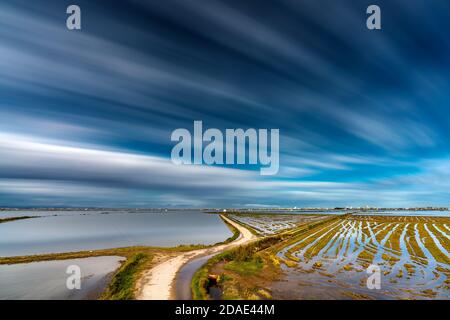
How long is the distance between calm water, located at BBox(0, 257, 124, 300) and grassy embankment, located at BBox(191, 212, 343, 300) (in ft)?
35.8

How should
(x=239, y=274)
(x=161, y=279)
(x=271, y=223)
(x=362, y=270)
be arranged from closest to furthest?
(x=161, y=279) < (x=239, y=274) < (x=362, y=270) < (x=271, y=223)

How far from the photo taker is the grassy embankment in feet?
81.6

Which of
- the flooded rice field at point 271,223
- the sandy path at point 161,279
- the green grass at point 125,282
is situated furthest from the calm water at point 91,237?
the green grass at point 125,282

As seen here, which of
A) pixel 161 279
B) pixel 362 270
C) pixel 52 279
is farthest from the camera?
pixel 362 270

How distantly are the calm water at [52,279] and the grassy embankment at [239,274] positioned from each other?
1091 centimetres

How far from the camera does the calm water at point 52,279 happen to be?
26.0 m

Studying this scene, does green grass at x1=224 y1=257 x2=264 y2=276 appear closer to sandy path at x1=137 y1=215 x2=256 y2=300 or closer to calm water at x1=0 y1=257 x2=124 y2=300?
sandy path at x1=137 y1=215 x2=256 y2=300

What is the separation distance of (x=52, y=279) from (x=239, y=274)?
22.9 m

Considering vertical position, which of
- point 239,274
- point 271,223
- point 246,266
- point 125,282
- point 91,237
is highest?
point 125,282

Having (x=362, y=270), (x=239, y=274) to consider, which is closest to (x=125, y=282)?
(x=239, y=274)

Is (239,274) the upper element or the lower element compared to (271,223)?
upper

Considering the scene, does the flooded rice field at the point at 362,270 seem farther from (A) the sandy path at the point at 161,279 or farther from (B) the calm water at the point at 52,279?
(B) the calm water at the point at 52,279

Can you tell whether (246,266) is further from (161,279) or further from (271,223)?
(271,223)

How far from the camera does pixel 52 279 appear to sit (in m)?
31.3
